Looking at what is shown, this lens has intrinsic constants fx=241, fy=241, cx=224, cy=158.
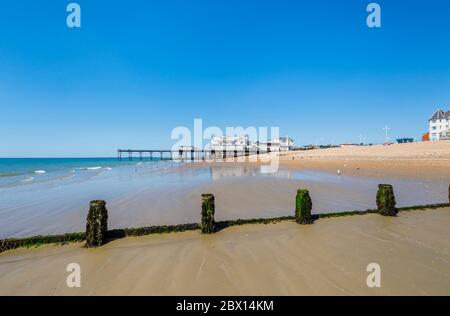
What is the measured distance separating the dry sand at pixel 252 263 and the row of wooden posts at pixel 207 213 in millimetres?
330

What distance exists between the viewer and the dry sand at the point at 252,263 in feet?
13.8

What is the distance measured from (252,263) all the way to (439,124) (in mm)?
86031

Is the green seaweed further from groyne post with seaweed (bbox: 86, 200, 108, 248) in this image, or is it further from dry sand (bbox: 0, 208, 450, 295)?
groyne post with seaweed (bbox: 86, 200, 108, 248)

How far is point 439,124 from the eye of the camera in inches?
2630

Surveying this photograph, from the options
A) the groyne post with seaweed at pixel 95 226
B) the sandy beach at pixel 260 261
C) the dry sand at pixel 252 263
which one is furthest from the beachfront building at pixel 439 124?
the groyne post with seaweed at pixel 95 226

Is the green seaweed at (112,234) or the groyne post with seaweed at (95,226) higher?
the groyne post with seaweed at (95,226)

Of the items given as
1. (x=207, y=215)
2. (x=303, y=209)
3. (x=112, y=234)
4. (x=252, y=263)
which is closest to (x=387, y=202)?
(x=303, y=209)

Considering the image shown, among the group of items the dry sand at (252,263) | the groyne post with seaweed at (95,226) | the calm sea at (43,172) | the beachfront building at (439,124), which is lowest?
the calm sea at (43,172)

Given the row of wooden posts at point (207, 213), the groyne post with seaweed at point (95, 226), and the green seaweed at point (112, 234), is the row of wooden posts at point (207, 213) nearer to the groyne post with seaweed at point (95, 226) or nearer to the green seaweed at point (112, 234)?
the groyne post with seaweed at point (95, 226)
